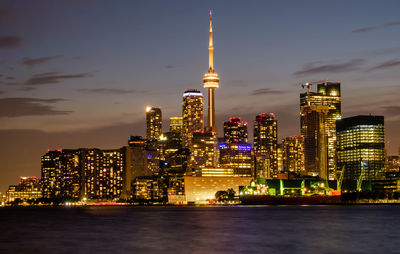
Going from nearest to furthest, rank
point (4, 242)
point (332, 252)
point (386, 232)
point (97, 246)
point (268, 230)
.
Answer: point (332, 252)
point (97, 246)
point (4, 242)
point (386, 232)
point (268, 230)

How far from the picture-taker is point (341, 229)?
116375mm

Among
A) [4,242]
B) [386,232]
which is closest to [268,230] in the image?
[386,232]

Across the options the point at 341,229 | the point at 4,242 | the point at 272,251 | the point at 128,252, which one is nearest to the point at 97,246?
the point at 128,252

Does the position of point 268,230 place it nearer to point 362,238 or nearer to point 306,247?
point 362,238

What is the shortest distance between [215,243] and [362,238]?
23.9m

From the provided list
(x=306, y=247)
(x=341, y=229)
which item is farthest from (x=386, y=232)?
(x=306, y=247)

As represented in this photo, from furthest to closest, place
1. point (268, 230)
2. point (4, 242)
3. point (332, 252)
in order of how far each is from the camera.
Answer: point (268, 230)
point (4, 242)
point (332, 252)

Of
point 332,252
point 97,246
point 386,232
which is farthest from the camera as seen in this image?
point 386,232

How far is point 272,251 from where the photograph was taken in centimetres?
8131

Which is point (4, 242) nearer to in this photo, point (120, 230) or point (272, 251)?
point (120, 230)

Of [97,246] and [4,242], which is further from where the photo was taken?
[4,242]

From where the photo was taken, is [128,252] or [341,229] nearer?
[128,252]

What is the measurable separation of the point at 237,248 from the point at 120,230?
38334 mm

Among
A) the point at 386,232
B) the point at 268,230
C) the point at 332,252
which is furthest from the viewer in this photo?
the point at 268,230
